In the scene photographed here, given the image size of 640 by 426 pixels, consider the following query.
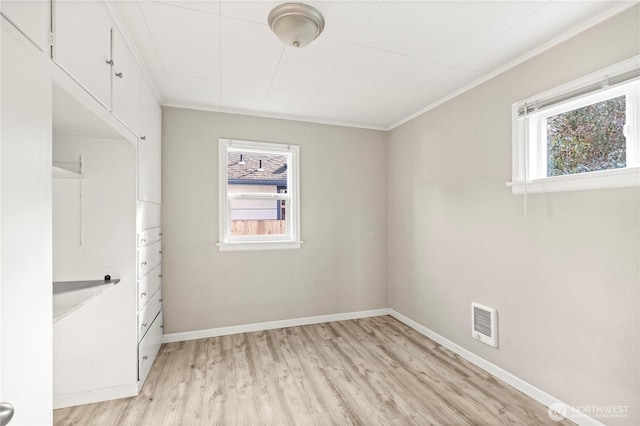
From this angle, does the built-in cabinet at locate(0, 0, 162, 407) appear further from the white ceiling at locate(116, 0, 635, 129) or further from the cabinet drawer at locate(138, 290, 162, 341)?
the white ceiling at locate(116, 0, 635, 129)

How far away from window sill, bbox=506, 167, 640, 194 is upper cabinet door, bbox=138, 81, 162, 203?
2799mm

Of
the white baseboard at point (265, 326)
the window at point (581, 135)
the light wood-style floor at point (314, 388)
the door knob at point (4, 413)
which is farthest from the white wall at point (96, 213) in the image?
the window at point (581, 135)

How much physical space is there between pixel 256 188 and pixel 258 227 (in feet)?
1.53

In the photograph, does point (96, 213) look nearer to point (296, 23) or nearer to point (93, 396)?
point (93, 396)

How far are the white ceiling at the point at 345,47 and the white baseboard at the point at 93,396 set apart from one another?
2.38 metres

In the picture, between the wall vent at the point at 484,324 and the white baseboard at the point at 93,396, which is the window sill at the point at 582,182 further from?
the white baseboard at the point at 93,396

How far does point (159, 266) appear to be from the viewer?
294 cm

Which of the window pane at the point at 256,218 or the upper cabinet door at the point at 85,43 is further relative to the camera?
the window pane at the point at 256,218

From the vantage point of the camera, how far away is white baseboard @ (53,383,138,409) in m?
2.01

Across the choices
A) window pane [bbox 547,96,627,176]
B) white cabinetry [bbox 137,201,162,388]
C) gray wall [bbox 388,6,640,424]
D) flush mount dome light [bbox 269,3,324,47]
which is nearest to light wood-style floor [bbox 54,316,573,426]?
white cabinetry [bbox 137,201,162,388]

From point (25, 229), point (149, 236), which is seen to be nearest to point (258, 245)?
point (149, 236)

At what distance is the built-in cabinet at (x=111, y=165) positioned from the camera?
117 cm

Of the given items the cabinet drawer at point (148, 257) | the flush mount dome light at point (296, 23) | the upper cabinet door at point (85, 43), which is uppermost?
the flush mount dome light at point (296, 23)

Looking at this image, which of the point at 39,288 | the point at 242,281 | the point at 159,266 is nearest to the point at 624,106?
the point at 39,288
